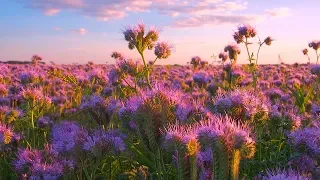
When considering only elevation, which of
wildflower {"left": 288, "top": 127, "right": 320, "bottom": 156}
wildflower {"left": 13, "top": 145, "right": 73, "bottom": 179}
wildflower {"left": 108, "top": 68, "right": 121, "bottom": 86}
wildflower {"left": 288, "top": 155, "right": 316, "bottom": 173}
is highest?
wildflower {"left": 108, "top": 68, "right": 121, "bottom": 86}

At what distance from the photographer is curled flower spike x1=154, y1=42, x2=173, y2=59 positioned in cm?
678

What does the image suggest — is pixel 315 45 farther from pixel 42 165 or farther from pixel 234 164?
pixel 234 164

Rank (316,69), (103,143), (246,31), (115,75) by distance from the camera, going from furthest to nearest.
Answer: (316,69) → (246,31) → (115,75) → (103,143)

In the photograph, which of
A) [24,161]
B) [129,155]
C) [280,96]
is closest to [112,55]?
[280,96]

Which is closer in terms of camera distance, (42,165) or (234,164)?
(234,164)

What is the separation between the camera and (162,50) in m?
6.79

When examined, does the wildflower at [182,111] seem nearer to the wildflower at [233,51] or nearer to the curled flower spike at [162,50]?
→ the curled flower spike at [162,50]

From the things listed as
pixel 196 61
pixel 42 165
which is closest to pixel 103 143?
pixel 42 165

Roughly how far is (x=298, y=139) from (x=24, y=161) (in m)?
2.34

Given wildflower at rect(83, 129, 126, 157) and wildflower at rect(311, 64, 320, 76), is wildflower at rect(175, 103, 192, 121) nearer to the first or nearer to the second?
wildflower at rect(83, 129, 126, 157)

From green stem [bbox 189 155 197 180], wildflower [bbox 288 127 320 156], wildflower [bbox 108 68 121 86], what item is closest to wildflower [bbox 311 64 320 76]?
wildflower [bbox 108 68 121 86]

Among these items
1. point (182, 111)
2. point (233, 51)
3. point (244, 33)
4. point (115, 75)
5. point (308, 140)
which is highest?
point (244, 33)

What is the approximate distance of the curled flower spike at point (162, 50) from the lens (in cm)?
678

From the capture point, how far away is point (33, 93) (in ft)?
21.7
